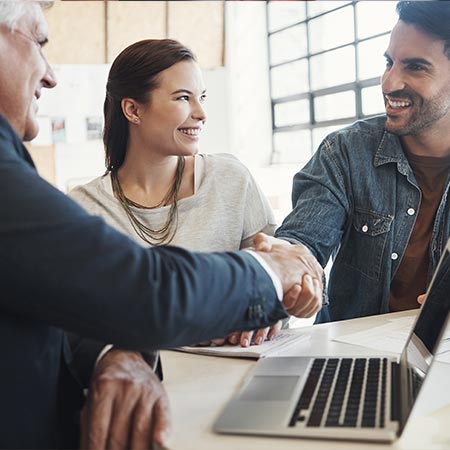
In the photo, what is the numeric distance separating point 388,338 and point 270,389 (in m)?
0.46

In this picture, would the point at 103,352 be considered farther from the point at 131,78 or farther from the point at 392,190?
the point at 131,78

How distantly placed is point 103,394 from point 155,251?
0.77 ft

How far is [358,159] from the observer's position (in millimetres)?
1894

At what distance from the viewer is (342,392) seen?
0.94 meters

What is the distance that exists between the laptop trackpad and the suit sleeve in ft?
0.57

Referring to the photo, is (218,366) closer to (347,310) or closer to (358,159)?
(347,310)

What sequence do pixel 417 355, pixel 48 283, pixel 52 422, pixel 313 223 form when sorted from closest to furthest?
pixel 48 283 < pixel 52 422 < pixel 417 355 < pixel 313 223

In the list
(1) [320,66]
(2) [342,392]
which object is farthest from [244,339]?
(1) [320,66]

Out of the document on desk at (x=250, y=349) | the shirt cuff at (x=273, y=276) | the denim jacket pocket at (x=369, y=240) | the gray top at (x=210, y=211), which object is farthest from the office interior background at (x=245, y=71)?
the shirt cuff at (x=273, y=276)

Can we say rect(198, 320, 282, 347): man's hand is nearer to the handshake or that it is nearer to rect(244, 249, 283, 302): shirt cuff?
the handshake

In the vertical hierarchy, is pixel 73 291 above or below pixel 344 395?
above

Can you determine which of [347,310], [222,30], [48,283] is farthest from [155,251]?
[222,30]

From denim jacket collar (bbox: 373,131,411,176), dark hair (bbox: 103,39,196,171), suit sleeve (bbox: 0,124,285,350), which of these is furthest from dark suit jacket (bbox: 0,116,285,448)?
dark hair (bbox: 103,39,196,171)

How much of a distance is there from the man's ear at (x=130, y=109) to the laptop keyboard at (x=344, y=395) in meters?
1.25
